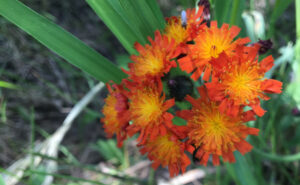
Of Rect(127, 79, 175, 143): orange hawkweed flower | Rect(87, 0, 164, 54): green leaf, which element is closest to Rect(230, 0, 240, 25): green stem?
Rect(87, 0, 164, 54): green leaf

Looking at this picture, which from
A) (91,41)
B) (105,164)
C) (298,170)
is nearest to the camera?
(298,170)

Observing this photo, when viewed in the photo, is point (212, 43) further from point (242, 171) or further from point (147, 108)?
point (242, 171)

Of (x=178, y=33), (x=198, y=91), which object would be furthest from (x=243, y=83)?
(x=178, y=33)

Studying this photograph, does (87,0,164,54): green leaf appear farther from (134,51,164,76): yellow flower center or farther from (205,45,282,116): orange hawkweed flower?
(205,45,282,116): orange hawkweed flower

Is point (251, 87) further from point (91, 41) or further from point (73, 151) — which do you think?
point (91, 41)

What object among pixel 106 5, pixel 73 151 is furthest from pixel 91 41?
pixel 106 5

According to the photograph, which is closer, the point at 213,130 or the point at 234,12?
the point at 213,130
